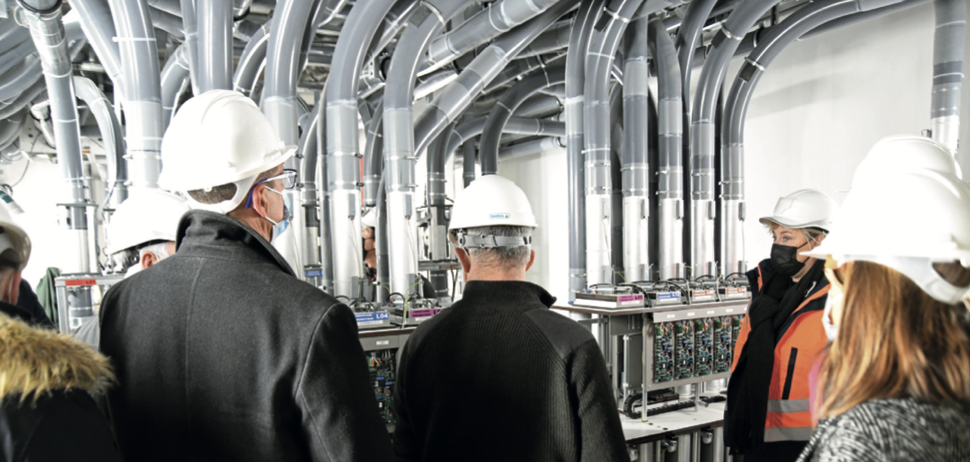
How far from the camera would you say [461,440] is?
128 cm

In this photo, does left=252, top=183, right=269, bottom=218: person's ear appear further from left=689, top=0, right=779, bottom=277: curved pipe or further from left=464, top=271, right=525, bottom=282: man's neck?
left=689, top=0, right=779, bottom=277: curved pipe

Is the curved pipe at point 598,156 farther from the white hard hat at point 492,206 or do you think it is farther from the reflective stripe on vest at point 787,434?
the white hard hat at point 492,206

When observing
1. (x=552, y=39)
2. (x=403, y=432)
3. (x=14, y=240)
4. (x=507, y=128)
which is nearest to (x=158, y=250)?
(x=14, y=240)

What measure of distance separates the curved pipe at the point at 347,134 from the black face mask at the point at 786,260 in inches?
90.2

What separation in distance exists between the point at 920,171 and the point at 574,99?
332cm

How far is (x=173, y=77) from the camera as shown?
4.70m

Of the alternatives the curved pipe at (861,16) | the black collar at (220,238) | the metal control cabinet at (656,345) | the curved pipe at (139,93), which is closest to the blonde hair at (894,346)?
the black collar at (220,238)

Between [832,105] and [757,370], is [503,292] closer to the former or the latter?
[757,370]

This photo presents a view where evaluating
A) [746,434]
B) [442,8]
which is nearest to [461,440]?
[746,434]

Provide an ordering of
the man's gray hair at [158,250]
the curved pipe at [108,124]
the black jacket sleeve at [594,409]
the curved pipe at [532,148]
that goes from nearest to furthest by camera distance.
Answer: the black jacket sleeve at [594,409], the man's gray hair at [158,250], the curved pipe at [108,124], the curved pipe at [532,148]

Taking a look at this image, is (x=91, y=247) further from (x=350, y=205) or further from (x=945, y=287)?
(x=945, y=287)

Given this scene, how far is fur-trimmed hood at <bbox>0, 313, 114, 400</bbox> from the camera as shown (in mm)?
691

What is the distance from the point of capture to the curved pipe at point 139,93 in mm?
2441

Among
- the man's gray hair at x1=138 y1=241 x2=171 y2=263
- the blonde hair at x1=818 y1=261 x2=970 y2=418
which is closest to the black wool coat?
the blonde hair at x1=818 y1=261 x2=970 y2=418
